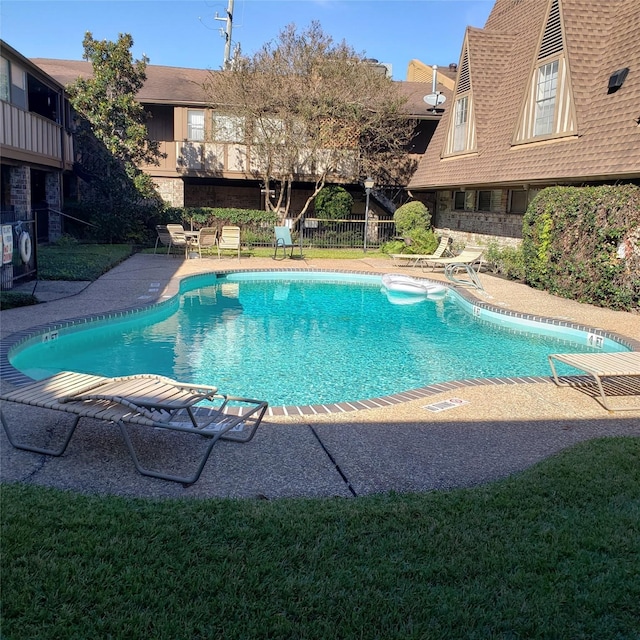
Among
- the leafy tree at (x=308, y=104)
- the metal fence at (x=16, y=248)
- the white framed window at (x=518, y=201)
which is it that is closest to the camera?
the metal fence at (x=16, y=248)

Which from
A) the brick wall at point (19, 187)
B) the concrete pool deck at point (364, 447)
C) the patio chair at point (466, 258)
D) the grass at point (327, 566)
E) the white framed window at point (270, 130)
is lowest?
the concrete pool deck at point (364, 447)

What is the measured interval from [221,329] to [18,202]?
1095 cm

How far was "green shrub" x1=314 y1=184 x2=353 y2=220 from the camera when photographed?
76.8 feet

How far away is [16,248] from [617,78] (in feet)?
41.2

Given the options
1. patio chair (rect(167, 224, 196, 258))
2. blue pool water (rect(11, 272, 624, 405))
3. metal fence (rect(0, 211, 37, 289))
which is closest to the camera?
blue pool water (rect(11, 272, 624, 405))

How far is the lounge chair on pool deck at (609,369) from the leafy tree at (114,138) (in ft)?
56.6

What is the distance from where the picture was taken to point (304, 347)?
989 centimetres

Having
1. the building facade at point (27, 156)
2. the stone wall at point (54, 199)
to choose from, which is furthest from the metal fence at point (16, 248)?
the stone wall at point (54, 199)

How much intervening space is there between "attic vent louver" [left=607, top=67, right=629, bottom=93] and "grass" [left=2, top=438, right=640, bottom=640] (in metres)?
12.0

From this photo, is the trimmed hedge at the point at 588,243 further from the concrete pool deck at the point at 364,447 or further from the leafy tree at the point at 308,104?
the leafy tree at the point at 308,104

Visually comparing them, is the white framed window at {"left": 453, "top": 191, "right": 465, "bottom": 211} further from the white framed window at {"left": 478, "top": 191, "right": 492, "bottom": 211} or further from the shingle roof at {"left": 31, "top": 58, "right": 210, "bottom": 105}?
the shingle roof at {"left": 31, "top": 58, "right": 210, "bottom": 105}

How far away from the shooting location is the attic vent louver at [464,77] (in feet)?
65.9

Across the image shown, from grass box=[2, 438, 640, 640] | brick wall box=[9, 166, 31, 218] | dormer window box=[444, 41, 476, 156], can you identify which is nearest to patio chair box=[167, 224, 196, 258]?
brick wall box=[9, 166, 31, 218]

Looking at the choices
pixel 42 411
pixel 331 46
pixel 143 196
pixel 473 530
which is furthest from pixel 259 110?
pixel 473 530
